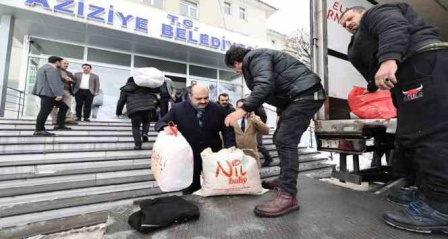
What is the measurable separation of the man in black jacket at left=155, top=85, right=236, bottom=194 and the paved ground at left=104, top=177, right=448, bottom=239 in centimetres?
89

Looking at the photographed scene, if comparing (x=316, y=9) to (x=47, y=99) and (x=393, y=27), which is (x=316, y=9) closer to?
(x=393, y=27)

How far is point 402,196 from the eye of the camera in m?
2.01

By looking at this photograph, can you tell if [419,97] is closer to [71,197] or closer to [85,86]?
[71,197]

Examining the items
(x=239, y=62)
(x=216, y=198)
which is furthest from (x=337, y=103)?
(x=216, y=198)

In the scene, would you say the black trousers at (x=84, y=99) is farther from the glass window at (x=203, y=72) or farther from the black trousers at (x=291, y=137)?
the black trousers at (x=291, y=137)

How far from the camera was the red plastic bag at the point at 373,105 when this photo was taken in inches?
96.5

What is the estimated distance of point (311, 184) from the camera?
106 inches

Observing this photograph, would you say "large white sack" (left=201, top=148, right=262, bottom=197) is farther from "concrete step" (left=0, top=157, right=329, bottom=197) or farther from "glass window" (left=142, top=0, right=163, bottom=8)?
"glass window" (left=142, top=0, right=163, bottom=8)

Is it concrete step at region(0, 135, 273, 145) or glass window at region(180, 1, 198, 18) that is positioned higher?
glass window at region(180, 1, 198, 18)

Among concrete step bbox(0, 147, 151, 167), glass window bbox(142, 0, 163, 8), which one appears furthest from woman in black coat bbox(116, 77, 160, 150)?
→ glass window bbox(142, 0, 163, 8)

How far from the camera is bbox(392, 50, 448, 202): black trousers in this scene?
4.71ft

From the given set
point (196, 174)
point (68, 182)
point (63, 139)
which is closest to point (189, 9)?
point (63, 139)

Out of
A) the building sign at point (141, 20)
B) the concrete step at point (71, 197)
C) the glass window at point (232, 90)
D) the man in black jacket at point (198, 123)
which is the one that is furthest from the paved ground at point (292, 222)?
the glass window at point (232, 90)

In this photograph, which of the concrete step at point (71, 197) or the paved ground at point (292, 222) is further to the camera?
the concrete step at point (71, 197)
